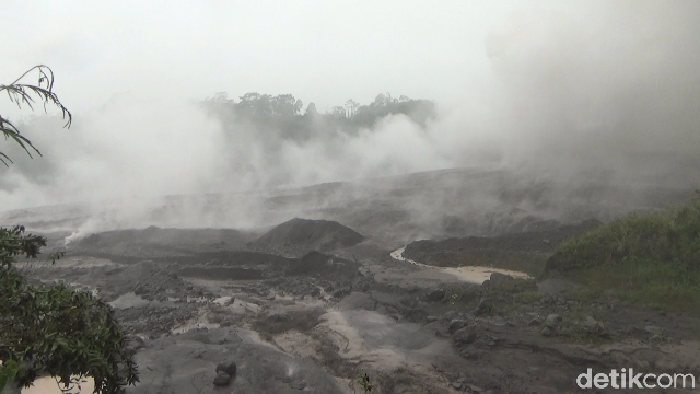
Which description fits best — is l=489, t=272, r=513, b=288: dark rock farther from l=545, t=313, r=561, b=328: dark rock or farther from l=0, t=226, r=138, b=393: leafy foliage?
l=0, t=226, r=138, b=393: leafy foliage

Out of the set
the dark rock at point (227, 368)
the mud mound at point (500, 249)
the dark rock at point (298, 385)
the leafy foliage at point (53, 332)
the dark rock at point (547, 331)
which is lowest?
the dark rock at point (298, 385)

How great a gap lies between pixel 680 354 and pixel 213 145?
5131cm

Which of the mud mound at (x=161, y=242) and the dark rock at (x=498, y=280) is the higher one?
the mud mound at (x=161, y=242)

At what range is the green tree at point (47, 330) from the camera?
371cm

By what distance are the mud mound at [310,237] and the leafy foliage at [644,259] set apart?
1226 cm

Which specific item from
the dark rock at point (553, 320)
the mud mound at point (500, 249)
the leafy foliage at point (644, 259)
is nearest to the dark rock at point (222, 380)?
the dark rock at point (553, 320)

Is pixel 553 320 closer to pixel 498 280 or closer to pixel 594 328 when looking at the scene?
pixel 594 328

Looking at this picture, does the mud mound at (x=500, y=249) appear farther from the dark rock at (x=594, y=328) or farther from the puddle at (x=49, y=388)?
the puddle at (x=49, y=388)

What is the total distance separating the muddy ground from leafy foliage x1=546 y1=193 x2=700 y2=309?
970 mm

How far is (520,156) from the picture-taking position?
40938 mm

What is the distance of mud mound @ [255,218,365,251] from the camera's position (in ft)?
86.4

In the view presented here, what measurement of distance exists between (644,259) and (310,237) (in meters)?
17.4

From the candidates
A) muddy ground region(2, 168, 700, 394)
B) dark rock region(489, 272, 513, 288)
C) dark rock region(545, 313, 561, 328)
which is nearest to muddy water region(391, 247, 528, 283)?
muddy ground region(2, 168, 700, 394)

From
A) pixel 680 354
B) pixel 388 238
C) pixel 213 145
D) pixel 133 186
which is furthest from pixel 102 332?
pixel 213 145
